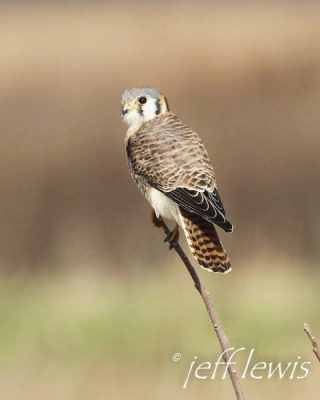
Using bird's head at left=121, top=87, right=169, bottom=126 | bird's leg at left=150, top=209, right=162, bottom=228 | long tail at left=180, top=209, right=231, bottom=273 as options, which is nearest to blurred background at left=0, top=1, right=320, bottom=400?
bird's head at left=121, top=87, right=169, bottom=126

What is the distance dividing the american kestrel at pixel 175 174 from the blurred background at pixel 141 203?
256 cm

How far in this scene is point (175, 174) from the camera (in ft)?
13.1

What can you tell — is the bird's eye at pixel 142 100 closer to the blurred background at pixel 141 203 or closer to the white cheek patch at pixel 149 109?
the white cheek patch at pixel 149 109

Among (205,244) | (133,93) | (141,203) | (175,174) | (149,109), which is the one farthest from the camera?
(141,203)

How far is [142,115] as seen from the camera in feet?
14.5

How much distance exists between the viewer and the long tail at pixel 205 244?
3.58m

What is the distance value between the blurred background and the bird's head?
2497mm

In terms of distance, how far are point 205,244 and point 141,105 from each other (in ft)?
2.84

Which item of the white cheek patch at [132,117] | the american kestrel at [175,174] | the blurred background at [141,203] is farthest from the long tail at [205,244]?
the blurred background at [141,203]

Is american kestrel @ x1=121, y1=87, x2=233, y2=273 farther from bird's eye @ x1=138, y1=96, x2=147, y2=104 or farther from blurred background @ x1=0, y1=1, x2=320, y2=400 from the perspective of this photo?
blurred background @ x1=0, y1=1, x2=320, y2=400

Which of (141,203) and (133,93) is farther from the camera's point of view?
(141,203)

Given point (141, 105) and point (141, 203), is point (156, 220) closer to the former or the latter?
point (141, 105)

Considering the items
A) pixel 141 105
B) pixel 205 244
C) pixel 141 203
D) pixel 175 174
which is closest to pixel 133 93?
pixel 141 105

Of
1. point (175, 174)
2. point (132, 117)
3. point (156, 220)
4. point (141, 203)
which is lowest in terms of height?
point (141, 203)
